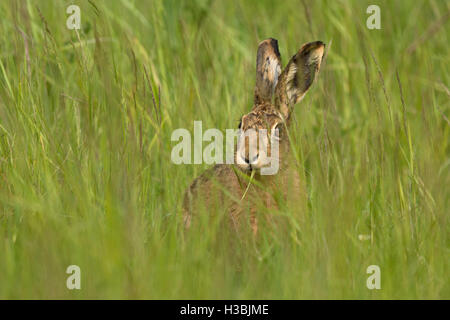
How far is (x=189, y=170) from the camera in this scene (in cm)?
517

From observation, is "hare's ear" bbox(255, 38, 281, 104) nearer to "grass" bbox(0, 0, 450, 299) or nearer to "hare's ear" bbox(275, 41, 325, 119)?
"hare's ear" bbox(275, 41, 325, 119)

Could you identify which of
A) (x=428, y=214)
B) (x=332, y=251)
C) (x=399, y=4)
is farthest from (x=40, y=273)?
(x=399, y=4)

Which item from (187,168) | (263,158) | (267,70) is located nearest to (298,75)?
(267,70)

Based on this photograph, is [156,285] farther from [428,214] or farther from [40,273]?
[428,214]

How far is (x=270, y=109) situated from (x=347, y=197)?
0.85 metres

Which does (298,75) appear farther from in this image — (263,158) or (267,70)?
(263,158)

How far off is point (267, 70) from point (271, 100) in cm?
19

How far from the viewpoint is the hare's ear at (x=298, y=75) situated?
185 inches

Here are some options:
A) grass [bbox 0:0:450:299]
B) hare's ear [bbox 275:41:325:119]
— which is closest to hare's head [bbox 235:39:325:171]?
hare's ear [bbox 275:41:325:119]

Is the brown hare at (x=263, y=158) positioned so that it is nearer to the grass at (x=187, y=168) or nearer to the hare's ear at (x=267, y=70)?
the hare's ear at (x=267, y=70)

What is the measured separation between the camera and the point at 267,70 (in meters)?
4.92

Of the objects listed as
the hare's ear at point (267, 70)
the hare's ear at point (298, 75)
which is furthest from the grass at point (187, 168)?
the hare's ear at point (267, 70)

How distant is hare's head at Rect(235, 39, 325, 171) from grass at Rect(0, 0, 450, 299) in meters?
0.13

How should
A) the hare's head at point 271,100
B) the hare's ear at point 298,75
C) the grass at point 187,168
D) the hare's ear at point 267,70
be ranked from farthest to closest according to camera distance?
the hare's ear at point 267,70 → the hare's ear at point 298,75 → the hare's head at point 271,100 → the grass at point 187,168
